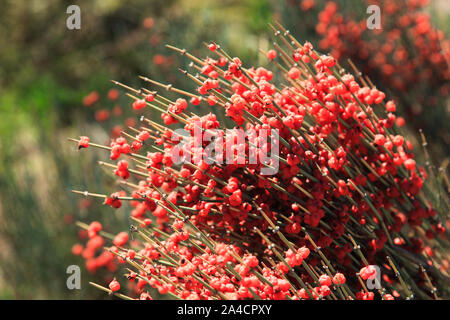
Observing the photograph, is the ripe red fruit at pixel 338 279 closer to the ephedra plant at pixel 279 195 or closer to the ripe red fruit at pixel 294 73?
the ephedra plant at pixel 279 195

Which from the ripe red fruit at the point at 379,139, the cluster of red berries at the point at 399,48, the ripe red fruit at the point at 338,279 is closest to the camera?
the ripe red fruit at the point at 338,279

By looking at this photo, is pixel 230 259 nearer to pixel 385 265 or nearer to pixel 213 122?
pixel 213 122

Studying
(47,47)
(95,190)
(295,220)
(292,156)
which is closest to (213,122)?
(292,156)

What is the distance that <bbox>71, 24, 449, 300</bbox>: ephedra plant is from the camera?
3.33 feet

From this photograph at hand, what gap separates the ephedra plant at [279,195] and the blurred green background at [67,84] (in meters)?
0.65

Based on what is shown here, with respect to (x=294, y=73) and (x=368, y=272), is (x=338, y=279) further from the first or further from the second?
(x=294, y=73)

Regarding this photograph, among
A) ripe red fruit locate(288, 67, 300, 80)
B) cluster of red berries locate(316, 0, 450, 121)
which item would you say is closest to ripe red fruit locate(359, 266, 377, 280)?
ripe red fruit locate(288, 67, 300, 80)

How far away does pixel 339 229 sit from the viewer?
3.59 feet

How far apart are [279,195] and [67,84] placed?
4976mm

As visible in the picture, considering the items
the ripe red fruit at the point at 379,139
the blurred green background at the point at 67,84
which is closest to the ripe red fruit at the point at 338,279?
the ripe red fruit at the point at 379,139

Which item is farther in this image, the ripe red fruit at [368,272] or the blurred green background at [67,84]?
the blurred green background at [67,84]

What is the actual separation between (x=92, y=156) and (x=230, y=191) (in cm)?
190

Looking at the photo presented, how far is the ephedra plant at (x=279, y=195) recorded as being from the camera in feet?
3.33

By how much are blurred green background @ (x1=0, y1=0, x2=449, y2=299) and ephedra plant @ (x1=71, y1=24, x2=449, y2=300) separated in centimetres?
65
